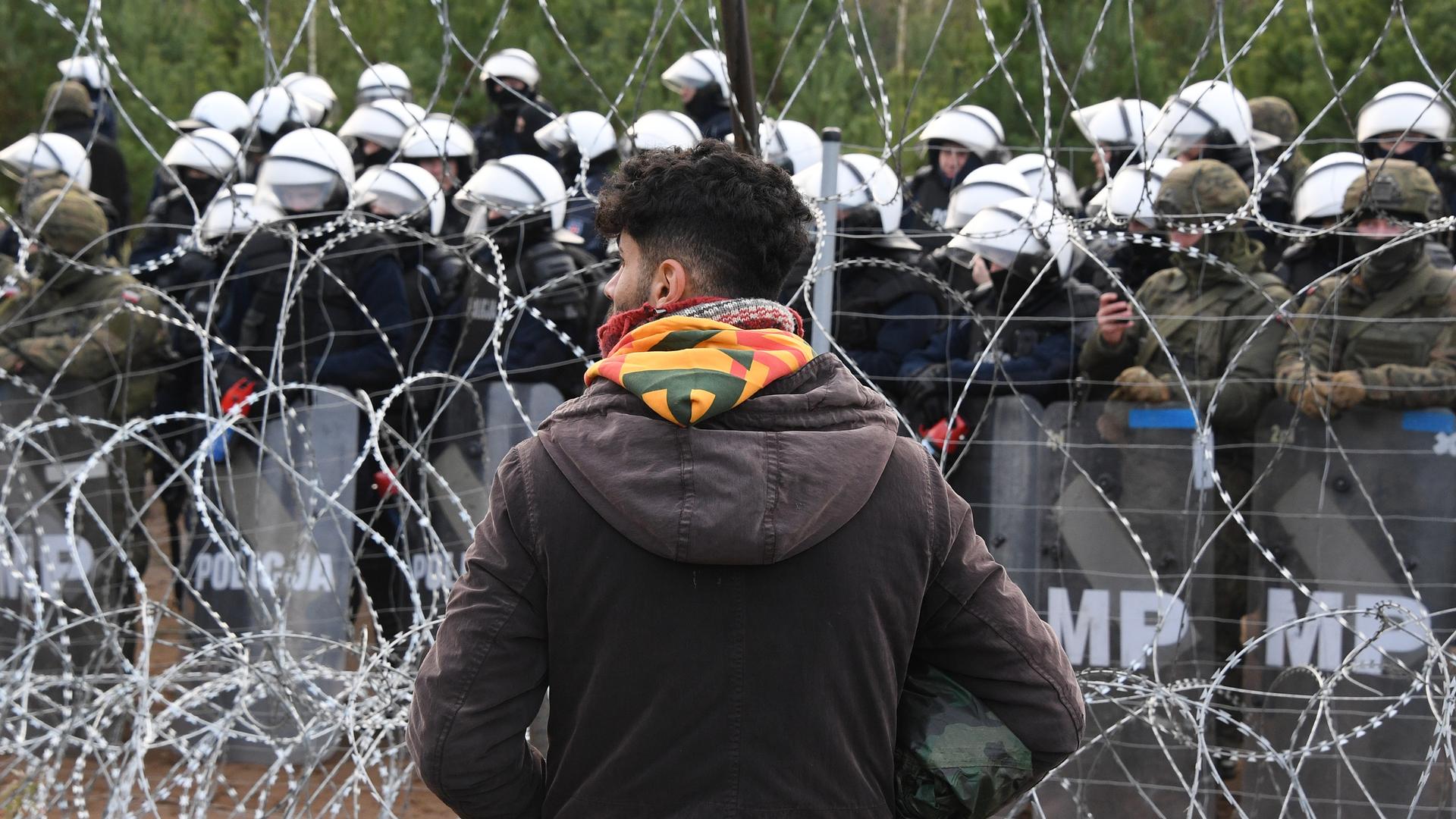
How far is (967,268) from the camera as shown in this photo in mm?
5871

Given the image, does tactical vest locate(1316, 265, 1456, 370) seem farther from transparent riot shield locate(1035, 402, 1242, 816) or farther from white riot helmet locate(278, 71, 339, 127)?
white riot helmet locate(278, 71, 339, 127)

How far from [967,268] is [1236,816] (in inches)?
91.9

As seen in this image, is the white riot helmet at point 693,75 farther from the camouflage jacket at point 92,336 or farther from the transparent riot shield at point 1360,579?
the transparent riot shield at point 1360,579

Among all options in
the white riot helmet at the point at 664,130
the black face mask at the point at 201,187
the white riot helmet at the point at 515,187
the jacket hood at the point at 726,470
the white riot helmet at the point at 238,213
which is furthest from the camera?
the black face mask at the point at 201,187

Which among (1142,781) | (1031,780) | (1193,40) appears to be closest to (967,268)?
(1142,781)

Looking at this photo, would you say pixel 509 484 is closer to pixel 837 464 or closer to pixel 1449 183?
pixel 837 464

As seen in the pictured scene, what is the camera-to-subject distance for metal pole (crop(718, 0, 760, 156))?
3277 millimetres

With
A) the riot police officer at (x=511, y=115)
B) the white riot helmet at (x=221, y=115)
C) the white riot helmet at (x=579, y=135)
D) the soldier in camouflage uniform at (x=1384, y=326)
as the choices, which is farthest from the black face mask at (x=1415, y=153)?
the white riot helmet at (x=221, y=115)

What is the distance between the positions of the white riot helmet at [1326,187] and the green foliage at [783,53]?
3492 millimetres

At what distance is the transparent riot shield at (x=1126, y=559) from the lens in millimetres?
4293

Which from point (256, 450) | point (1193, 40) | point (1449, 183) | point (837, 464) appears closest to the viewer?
point (837, 464)

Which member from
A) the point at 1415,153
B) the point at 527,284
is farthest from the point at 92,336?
the point at 1415,153

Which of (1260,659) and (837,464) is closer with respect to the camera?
(837,464)

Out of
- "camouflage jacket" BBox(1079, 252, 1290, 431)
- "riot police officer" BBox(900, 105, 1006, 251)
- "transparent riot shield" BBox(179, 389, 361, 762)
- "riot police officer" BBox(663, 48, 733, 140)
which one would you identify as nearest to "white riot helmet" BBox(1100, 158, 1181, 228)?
"camouflage jacket" BBox(1079, 252, 1290, 431)
